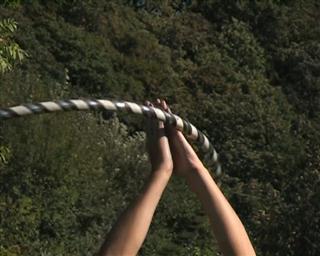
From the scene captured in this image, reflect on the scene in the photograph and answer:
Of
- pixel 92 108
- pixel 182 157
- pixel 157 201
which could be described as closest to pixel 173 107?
pixel 92 108

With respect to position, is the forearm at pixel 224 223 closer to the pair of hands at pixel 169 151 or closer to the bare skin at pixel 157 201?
the bare skin at pixel 157 201

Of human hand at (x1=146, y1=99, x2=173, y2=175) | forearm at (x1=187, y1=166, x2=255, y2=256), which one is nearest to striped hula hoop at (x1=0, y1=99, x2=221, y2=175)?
human hand at (x1=146, y1=99, x2=173, y2=175)

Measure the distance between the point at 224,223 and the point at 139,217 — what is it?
0.22 m

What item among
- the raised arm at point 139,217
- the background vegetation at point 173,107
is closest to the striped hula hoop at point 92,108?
the raised arm at point 139,217

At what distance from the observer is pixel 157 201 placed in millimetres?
2674

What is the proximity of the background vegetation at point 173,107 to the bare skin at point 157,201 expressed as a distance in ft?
13.8

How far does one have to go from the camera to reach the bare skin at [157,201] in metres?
2.60

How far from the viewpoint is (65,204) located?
16.2 metres

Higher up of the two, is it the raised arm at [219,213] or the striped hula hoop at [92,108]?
the raised arm at [219,213]

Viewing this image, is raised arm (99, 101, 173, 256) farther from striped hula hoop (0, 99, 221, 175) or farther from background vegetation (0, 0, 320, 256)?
background vegetation (0, 0, 320, 256)

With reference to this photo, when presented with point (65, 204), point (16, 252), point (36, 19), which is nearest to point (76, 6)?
point (36, 19)

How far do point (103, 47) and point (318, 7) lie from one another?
9.06m

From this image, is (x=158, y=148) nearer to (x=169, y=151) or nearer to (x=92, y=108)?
(x=169, y=151)

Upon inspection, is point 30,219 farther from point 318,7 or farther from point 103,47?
point 318,7
